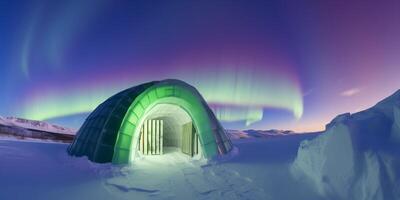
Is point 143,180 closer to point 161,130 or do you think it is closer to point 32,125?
point 161,130

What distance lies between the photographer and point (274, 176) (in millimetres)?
8797

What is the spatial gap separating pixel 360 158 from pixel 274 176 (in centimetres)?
266

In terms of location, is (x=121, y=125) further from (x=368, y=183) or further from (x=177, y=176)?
(x=368, y=183)

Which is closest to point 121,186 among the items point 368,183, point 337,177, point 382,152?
point 337,177

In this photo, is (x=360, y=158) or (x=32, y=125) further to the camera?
(x=32, y=125)

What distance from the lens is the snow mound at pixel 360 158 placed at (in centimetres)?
628

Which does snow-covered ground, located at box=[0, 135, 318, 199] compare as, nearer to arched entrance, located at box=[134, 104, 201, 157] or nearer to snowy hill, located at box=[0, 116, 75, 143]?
arched entrance, located at box=[134, 104, 201, 157]

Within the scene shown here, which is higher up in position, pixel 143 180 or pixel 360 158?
pixel 360 158

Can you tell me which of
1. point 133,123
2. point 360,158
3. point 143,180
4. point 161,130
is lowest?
point 143,180

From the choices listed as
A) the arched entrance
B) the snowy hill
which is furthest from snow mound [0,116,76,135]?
the arched entrance

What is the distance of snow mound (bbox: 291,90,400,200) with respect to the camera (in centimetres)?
628

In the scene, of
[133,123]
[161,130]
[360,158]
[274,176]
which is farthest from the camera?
[161,130]

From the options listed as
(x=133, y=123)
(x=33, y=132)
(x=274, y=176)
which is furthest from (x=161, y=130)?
(x=33, y=132)

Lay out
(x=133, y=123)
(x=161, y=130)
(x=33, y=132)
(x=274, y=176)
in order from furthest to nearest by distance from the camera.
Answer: (x=33, y=132) < (x=161, y=130) < (x=133, y=123) < (x=274, y=176)
